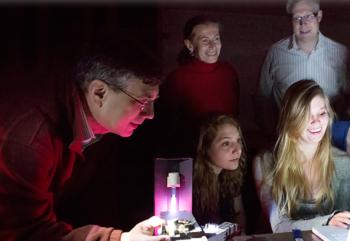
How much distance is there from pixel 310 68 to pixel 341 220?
580mm

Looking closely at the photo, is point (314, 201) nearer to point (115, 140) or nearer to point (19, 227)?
point (115, 140)

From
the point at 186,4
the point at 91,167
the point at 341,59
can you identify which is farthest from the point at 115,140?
the point at 341,59

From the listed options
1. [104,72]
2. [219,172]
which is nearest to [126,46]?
[104,72]

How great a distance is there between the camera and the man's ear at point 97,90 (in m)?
1.70

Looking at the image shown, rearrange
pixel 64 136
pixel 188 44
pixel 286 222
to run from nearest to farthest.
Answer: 1. pixel 64 136
2. pixel 188 44
3. pixel 286 222

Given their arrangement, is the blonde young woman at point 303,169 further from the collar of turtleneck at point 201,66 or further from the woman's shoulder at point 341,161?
the collar of turtleneck at point 201,66

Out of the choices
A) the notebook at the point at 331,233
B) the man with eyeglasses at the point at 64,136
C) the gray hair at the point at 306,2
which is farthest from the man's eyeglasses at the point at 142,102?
the notebook at the point at 331,233

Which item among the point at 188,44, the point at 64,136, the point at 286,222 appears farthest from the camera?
the point at 286,222

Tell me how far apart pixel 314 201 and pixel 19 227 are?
111 centimetres

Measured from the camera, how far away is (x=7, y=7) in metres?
1.69

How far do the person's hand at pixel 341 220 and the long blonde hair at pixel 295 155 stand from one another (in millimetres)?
108

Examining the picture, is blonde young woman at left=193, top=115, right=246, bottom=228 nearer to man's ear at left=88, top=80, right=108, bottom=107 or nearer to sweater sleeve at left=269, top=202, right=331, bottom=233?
sweater sleeve at left=269, top=202, right=331, bottom=233

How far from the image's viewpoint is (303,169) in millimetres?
1959

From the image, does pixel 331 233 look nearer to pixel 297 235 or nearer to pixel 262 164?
pixel 297 235
